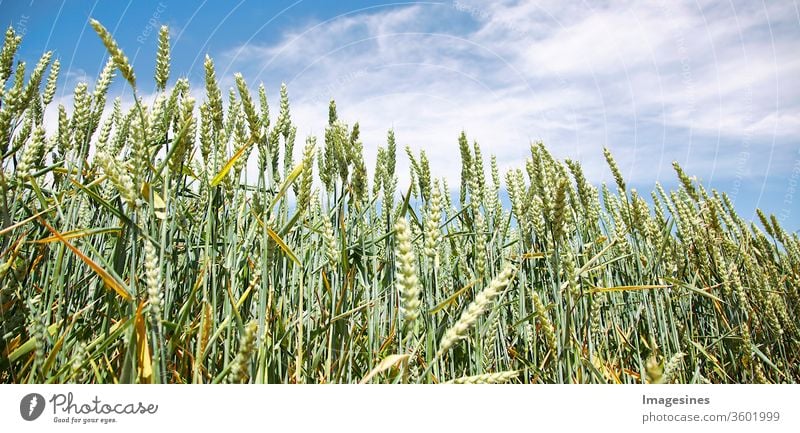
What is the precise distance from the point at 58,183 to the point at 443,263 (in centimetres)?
109

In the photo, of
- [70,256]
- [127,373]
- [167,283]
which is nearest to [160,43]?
[70,256]

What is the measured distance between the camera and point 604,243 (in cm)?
162

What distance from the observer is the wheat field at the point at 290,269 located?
0.76 m

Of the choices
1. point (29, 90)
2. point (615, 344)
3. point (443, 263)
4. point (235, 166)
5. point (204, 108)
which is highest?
point (29, 90)
